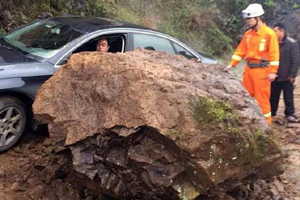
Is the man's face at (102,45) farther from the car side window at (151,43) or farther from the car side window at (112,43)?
the car side window at (151,43)

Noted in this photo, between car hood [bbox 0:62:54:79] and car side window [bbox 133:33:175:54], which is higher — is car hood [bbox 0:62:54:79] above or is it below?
below

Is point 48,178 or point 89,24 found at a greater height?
point 89,24

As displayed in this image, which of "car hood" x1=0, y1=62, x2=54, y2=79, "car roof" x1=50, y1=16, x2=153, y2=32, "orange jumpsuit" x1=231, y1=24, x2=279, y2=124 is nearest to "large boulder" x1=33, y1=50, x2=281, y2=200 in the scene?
"car hood" x1=0, y1=62, x2=54, y2=79

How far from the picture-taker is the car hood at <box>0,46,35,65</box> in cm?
400

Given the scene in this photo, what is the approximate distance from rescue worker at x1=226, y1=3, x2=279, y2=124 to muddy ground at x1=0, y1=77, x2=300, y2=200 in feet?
3.67

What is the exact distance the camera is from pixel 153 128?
301 cm

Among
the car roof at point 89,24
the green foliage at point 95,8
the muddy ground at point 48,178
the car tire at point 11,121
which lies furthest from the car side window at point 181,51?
the green foliage at point 95,8

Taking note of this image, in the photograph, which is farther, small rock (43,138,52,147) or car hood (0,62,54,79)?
small rock (43,138,52,147)

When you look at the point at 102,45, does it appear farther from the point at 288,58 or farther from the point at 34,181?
the point at 288,58

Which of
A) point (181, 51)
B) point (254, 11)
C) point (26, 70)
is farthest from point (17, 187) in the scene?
point (254, 11)

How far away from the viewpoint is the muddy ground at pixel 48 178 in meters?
3.61

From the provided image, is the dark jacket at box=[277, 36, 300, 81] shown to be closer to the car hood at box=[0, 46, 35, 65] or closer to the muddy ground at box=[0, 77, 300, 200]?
the muddy ground at box=[0, 77, 300, 200]

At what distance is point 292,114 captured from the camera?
20.0ft

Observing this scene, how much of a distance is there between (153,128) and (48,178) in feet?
4.81
